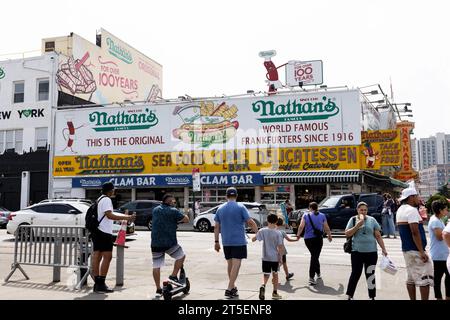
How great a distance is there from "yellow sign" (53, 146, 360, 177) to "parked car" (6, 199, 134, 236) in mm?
12522

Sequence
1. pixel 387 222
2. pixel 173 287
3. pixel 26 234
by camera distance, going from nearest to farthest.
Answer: pixel 173 287 < pixel 26 234 < pixel 387 222

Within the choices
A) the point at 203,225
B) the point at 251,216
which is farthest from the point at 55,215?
the point at 251,216

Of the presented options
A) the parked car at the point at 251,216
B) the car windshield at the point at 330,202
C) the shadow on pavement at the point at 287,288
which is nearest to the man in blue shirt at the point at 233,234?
the shadow on pavement at the point at 287,288

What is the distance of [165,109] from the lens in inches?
1211

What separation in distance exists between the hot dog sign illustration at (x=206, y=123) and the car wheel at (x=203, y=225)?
763 centimetres

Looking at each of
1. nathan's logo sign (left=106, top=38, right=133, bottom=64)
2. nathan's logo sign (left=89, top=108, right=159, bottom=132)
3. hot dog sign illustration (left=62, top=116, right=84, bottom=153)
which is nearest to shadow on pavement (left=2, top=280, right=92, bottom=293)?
nathan's logo sign (left=89, top=108, right=159, bottom=132)

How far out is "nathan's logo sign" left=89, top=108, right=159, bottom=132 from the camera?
1219 inches

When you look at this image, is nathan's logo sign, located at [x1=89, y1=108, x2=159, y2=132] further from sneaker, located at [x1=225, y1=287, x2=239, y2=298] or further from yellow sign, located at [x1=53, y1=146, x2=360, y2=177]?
sneaker, located at [x1=225, y1=287, x2=239, y2=298]

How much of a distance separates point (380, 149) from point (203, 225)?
11.5m

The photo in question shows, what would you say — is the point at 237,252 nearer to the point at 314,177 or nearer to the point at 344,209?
the point at 344,209

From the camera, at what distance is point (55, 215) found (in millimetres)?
16594

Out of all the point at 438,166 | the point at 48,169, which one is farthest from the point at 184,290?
the point at 438,166

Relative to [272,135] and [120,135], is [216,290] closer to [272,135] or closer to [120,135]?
[272,135]
